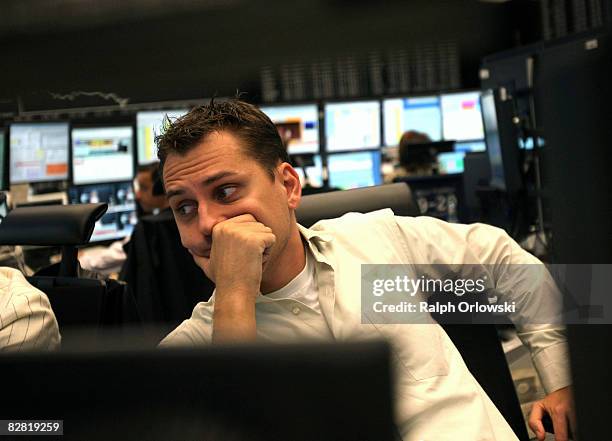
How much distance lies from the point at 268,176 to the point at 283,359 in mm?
604

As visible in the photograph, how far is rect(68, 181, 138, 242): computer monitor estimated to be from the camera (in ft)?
6.56

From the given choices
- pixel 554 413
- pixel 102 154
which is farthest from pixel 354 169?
pixel 554 413

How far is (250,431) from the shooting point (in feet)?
1.02

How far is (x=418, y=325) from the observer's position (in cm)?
81

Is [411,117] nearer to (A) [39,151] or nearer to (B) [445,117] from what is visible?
(B) [445,117]

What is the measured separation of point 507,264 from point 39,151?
4.97 ft

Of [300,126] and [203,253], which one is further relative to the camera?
[300,126]

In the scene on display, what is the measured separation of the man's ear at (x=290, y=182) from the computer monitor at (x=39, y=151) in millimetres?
1059

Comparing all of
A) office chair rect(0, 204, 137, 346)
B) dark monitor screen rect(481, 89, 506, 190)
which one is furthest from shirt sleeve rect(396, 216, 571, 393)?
dark monitor screen rect(481, 89, 506, 190)

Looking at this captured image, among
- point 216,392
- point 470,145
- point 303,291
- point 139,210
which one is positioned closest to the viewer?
point 216,392

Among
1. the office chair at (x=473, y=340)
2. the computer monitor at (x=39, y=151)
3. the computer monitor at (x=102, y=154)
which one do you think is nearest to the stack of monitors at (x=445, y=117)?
the computer monitor at (x=102, y=154)

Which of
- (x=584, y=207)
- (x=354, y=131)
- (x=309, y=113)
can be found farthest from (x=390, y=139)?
(x=584, y=207)

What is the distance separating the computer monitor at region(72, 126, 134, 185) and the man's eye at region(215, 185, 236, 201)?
1.25m

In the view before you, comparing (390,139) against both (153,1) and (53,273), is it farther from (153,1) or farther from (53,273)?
(153,1)
